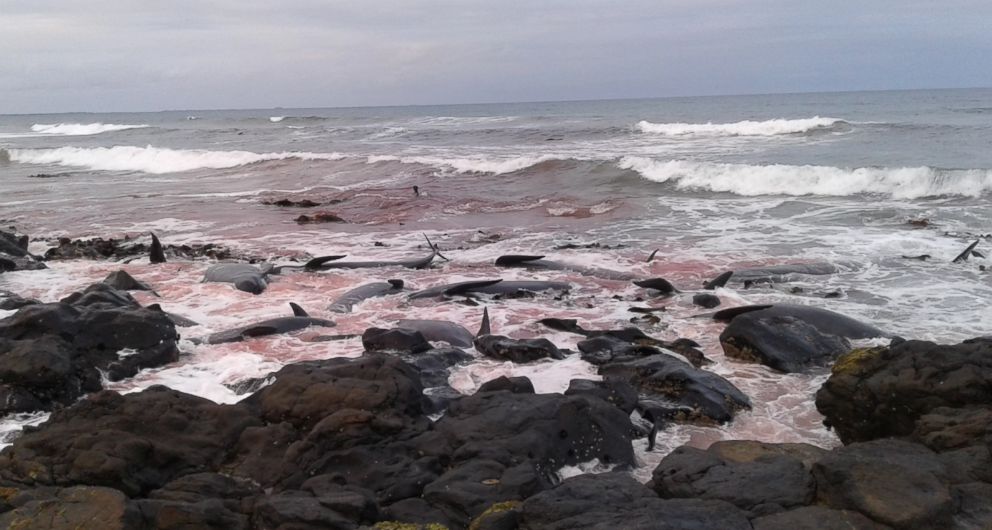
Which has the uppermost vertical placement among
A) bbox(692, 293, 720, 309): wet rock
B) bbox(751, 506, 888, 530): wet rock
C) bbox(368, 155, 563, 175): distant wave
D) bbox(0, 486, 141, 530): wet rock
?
bbox(368, 155, 563, 175): distant wave

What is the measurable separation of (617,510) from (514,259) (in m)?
8.47

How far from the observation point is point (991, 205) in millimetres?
17562

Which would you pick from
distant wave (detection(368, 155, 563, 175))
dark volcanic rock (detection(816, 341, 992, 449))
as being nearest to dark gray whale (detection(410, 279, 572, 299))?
dark volcanic rock (detection(816, 341, 992, 449))

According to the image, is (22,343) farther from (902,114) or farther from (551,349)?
(902,114)

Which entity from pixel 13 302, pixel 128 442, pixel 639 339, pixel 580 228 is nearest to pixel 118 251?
→ pixel 13 302

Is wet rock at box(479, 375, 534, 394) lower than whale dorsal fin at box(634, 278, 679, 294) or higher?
higher

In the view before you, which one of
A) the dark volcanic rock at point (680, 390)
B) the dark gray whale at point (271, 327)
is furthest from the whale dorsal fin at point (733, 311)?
the dark gray whale at point (271, 327)

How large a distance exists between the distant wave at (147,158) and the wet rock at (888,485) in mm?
31337

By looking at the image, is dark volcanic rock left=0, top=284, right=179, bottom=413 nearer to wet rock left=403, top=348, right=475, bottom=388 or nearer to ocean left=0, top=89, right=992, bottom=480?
ocean left=0, top=89, right=992, bottom=480

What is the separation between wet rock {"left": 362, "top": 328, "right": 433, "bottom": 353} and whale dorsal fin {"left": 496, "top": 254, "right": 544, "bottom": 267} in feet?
15.2

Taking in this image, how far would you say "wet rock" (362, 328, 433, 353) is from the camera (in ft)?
25.5

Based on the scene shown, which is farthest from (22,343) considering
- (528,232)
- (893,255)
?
(893,255)

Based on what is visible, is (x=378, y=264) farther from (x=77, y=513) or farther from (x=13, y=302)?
(x=77, y=513)

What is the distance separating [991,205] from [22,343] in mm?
19365
